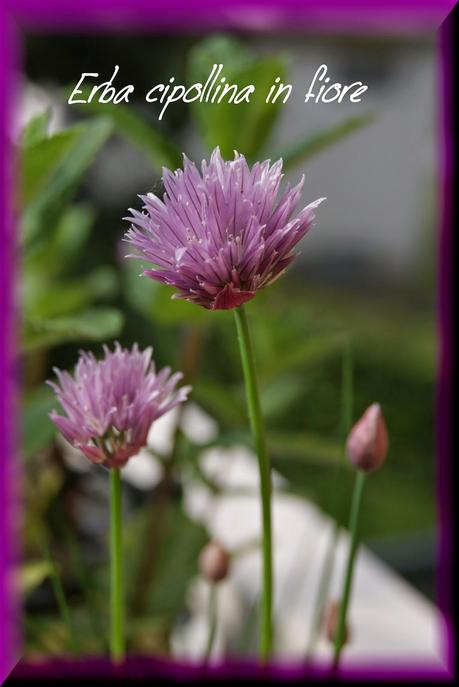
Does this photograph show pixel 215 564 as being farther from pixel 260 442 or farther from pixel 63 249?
pixel 63 249

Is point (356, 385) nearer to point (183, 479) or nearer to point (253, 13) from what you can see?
point (183, 479)

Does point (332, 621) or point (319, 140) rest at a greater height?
point (319, 140)

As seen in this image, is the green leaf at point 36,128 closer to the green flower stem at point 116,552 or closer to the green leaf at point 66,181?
the green leaf at point 66,181

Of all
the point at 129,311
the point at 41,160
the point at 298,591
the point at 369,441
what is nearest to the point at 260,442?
the point at 369,441

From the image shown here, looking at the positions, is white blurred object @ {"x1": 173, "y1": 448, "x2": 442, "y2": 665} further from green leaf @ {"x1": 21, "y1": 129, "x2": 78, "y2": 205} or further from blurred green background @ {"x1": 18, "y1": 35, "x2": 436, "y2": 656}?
green leaf @ {"x1": 21, "y1": 129, "x2": 78, "y2": 205}

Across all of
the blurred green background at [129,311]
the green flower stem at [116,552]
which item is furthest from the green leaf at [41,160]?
the green flower stem at [116,552]

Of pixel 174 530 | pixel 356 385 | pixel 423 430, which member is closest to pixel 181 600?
pixel 174 530

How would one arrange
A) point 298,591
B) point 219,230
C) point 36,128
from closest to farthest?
point 219,230
point 36,128
point 298,591
